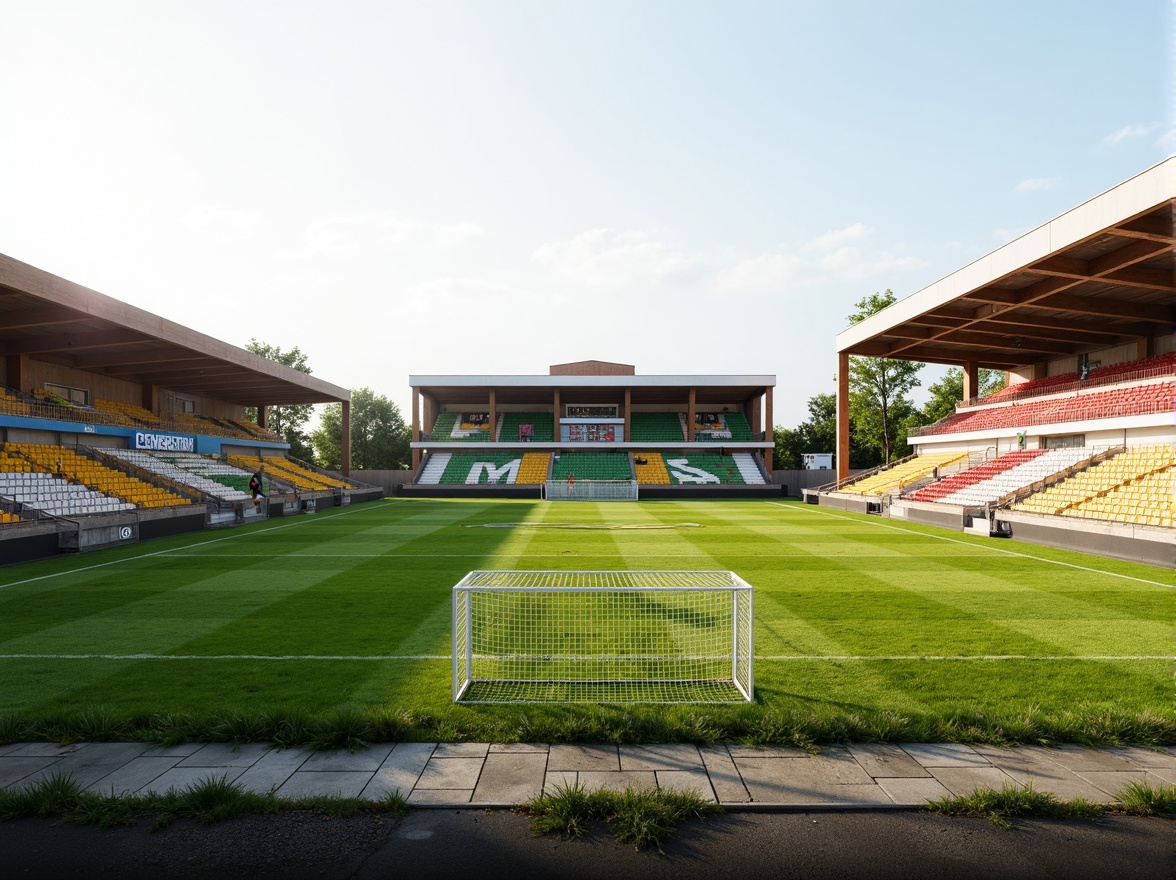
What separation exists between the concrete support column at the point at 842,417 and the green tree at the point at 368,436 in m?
47.9

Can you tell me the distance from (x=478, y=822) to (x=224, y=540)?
17.9m

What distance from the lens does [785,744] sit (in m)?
4.86

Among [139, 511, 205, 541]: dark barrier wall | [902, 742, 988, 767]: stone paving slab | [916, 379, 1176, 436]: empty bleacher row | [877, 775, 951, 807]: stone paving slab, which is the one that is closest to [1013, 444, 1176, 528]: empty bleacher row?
[916, 379, 1176, 436]: empty bleacher row

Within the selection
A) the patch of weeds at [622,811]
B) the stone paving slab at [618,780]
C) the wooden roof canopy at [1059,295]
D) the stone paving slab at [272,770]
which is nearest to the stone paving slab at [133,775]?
the stone paving slab at [272,770]

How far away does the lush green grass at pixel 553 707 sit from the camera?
504 cm

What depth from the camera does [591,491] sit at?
3966 centimetres

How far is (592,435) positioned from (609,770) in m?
45.3

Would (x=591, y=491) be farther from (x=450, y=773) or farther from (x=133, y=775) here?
(x=133, y=775)

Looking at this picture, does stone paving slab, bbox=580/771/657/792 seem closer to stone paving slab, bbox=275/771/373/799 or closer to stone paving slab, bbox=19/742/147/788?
stone paving slab, bbox=275/771/373/799

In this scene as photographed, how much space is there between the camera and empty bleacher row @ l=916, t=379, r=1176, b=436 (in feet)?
66.2

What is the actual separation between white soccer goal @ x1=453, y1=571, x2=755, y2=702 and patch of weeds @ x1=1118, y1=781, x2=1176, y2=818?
263 cm

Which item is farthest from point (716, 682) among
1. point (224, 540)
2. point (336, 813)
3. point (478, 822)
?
point (224, 540)

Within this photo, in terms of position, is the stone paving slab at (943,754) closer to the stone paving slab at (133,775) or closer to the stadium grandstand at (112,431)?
the stone paving slab at (133,775)

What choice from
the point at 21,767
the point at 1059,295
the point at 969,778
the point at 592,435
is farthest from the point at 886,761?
the point at 592,435
